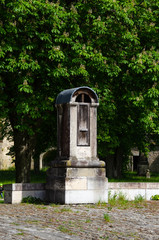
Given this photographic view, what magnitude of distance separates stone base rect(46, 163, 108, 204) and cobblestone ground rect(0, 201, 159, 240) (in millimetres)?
313

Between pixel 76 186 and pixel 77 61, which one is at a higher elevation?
pixel 77 61

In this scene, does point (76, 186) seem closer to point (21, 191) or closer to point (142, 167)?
point (21, 191)

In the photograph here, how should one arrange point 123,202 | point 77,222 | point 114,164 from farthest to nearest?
point 114,164, point 123,202, point 77,222

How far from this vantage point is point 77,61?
17016 millimetres

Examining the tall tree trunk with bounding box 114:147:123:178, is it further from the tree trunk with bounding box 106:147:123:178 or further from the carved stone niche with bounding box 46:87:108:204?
the carved stone niche with bounding box 46:87:108:204

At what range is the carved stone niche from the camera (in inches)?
471

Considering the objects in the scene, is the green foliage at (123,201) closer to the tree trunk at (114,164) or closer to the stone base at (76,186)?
the stone base at (76,186)

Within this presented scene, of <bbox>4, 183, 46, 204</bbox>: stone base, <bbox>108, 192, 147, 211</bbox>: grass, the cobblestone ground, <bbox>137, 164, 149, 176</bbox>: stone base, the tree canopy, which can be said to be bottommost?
the cobblestone ground

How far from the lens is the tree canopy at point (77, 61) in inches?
658

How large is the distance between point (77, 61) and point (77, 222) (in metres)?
9.05

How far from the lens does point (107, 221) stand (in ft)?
30.1

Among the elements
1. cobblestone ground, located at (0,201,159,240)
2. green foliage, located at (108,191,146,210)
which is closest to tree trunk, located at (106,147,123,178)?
green foliage, located at (108,191,146,210)

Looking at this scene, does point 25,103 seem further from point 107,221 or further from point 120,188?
point 107,221

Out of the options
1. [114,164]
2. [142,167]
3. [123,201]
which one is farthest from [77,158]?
[142,167]
